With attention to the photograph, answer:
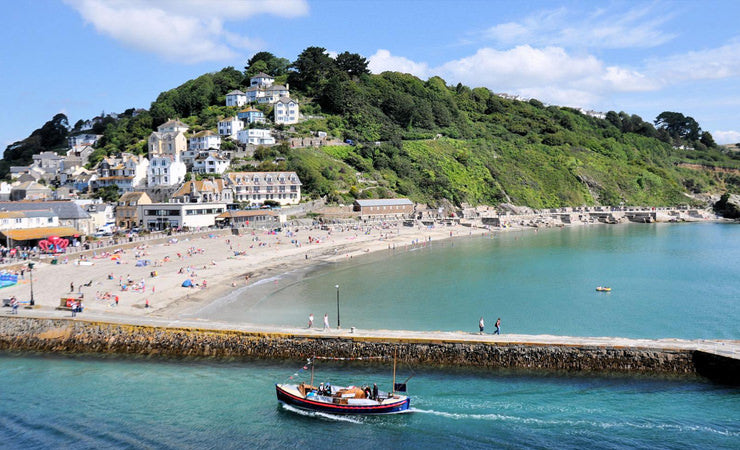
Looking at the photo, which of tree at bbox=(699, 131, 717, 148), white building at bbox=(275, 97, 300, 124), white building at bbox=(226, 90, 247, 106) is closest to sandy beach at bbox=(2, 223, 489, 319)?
white building at bbox=(275, 97, 300, 124)

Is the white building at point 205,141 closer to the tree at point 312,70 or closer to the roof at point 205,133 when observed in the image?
the roof at point 205,133

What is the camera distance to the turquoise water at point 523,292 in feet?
87.2

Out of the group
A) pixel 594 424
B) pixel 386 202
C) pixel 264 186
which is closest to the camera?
pixel 594 424

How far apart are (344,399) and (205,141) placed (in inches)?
2595

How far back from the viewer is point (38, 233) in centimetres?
4094

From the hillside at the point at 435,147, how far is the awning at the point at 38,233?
30.3 metres

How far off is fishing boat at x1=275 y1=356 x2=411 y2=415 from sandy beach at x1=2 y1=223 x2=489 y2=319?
11.7 m

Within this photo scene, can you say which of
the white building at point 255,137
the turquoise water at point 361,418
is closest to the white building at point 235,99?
the white building at point 255,137

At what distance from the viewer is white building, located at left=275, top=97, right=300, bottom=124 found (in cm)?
8700

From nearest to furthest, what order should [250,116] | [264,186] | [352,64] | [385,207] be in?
1. [264,186]
2. [385,207]
3. [250,116]
4. [352,64]

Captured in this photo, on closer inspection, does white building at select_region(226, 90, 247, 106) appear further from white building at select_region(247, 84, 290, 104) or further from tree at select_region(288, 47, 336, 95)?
tree at select_region(288, 47, 336, 95)

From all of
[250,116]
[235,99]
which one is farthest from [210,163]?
[235,99]

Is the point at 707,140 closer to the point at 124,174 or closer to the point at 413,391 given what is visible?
the point at 124,174

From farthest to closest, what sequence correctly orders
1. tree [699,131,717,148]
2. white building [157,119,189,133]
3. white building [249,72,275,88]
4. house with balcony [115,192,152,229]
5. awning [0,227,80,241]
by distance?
1. tree [699,131,717,148]
2. white building [249,72,275,88]
3. white building [157,119,189,133]
4. house with balcony [115,192,152,229]
5. awning [0,227,80,241]
